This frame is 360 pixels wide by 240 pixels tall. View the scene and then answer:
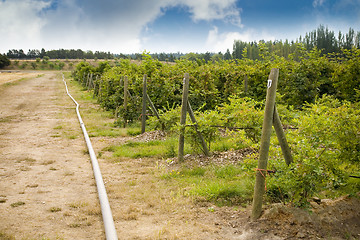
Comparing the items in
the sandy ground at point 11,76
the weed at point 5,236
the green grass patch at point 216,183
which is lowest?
the weed at point 5,236

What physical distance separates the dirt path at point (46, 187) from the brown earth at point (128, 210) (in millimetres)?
14

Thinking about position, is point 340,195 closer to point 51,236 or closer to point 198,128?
point 198,128

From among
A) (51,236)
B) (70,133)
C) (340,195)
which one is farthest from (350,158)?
(70,133)

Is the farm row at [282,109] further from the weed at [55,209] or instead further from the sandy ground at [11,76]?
the sandy ground at [11,76]

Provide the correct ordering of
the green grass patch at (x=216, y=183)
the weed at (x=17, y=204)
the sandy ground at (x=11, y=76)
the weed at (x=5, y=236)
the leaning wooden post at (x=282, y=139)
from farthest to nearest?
the sandy ground at (x=11, y=76), the green grass patch at (x=216, y=183), the weed at (x=17, y=204), the leaning wooden post at (x=282, y=139), the weed at (x=5, y=236)

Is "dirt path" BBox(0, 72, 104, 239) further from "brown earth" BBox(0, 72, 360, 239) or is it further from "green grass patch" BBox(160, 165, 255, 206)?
"green grass patch" BBox(160, 165, 255, 206)

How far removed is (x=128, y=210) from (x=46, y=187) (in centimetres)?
197

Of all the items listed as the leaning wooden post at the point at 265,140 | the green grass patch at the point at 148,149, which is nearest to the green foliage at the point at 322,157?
the leaning wooden post at the point at 265,140

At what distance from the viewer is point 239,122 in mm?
6520

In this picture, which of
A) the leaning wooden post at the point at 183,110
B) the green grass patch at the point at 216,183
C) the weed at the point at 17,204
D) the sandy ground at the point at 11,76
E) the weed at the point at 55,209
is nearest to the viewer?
the weed at the point at 55,209

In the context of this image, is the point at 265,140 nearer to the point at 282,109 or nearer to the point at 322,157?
the point at 322,157

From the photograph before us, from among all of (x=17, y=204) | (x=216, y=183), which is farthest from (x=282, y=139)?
(x=17, y=204)

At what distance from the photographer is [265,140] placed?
3988 mm

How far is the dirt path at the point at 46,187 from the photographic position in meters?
4.07
